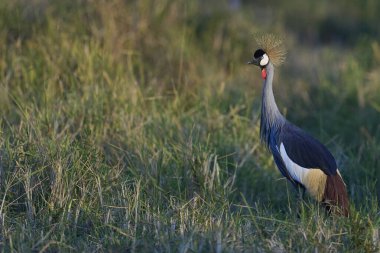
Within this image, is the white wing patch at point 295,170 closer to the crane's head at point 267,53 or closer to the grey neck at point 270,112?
the grey neck at point 270,112

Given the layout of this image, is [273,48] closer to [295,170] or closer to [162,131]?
[295,170]

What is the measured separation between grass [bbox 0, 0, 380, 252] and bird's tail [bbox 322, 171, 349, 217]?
8cm

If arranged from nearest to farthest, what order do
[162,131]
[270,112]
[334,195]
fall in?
[334,195] < [270,112] < [162,131]

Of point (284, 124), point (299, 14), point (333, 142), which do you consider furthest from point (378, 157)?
point (299, 14)

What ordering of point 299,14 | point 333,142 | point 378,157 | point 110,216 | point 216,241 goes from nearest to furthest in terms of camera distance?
point 216,241 → point 110,216 → point 378,157 → point 333,142 → point 299,14

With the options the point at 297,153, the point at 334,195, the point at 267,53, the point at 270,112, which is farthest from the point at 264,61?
the point at 334,195

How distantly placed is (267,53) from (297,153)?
736 mm

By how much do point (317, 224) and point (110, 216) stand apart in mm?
1117

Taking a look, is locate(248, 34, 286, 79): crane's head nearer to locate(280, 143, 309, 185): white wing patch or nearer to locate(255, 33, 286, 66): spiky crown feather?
locate(255, 33, 286, 66): spiky crown feather

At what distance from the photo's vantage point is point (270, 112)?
529 centimetres

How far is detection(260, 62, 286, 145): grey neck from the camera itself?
5254 millimetres

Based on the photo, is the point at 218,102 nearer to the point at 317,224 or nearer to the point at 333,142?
the point at 333,142

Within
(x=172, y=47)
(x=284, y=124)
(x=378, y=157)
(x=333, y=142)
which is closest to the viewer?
(x=284, y=124)

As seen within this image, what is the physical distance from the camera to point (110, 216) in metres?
4.43
